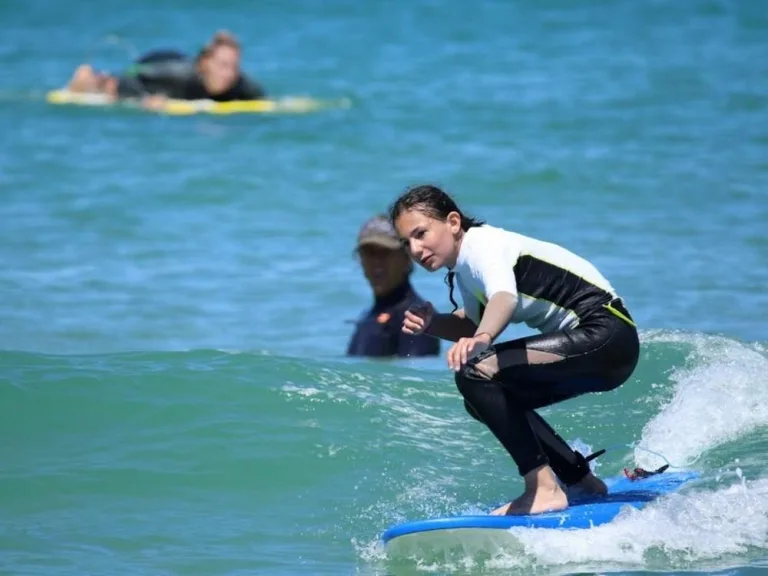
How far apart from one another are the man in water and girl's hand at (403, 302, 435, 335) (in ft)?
7.09

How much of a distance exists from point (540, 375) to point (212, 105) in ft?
45.2

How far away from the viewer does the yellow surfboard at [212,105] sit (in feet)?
59.8

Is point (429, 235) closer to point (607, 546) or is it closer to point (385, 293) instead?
point (607, 546)

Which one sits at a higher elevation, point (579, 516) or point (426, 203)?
point (426, 203)

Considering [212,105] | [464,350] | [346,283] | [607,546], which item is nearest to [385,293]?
[607,546]

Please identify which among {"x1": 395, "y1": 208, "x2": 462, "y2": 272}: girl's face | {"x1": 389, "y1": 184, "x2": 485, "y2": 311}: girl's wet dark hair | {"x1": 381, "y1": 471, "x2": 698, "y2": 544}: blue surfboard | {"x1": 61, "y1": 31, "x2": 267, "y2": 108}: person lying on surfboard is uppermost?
{"x1": 61, "y1": 31, "x2": 267, "y2": 108}: person lying on surfboard

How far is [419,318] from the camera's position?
5211 mm

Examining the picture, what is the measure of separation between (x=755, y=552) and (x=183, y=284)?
6715 mm

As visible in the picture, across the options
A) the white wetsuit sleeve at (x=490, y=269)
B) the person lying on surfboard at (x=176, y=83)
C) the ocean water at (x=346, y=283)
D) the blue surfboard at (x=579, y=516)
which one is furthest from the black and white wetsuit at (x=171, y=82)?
the white wetsuit sleeve at (x=490, y=269)

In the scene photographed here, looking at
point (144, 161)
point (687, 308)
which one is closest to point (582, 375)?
point (687, 308)

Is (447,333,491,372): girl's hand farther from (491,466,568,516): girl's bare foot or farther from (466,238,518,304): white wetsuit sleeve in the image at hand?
(491,466,568,516): girl's bare foot

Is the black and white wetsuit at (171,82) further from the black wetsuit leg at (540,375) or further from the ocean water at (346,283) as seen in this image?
the black wetsuit leg at (540,375)

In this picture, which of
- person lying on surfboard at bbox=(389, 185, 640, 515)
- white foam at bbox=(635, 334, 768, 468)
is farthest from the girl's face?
white foam at bbox=(635, 334, 768, 468)

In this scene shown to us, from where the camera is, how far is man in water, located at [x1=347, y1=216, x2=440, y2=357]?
24.8 feet
